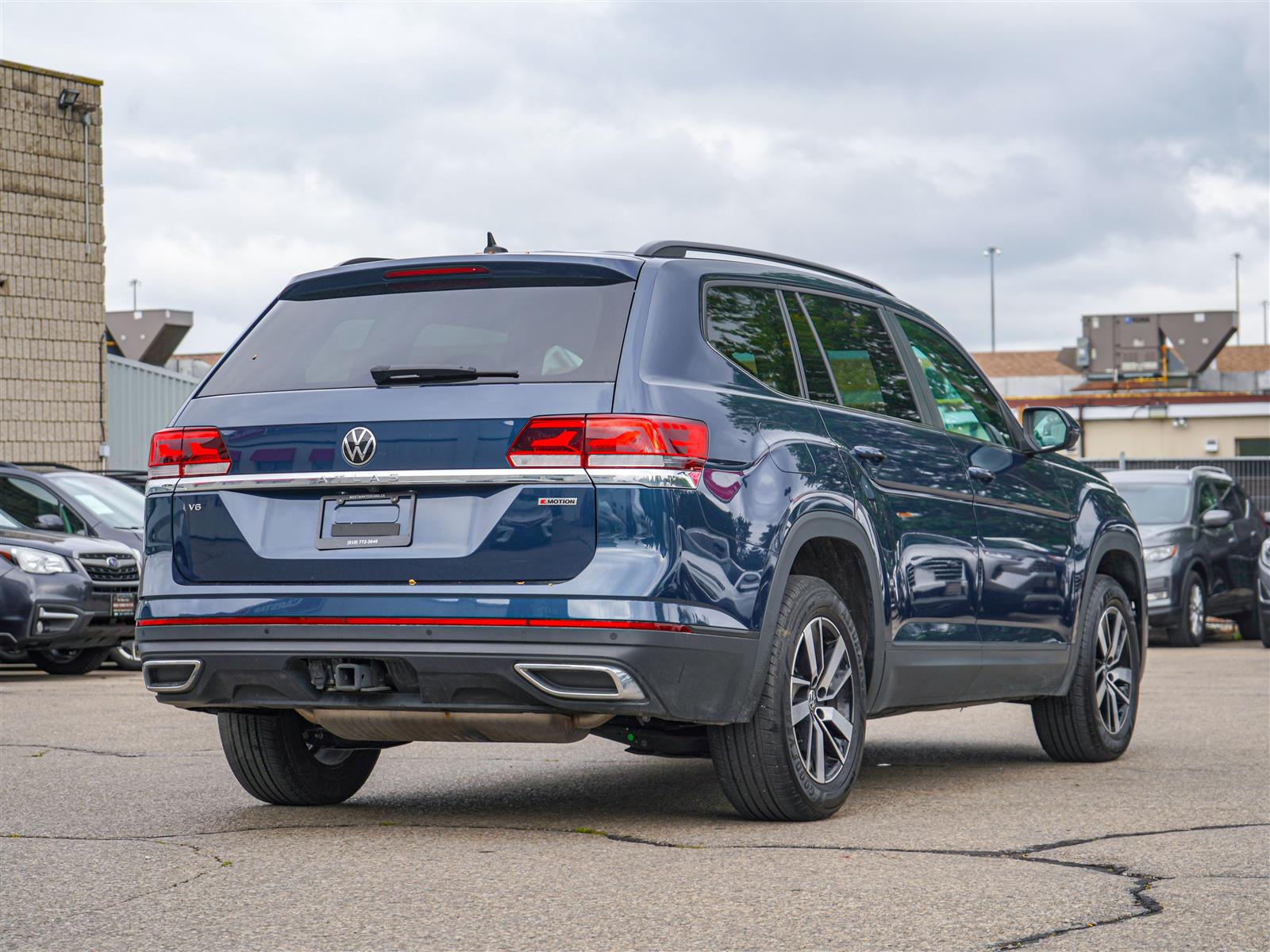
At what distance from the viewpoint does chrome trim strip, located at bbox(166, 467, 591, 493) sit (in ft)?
18.0

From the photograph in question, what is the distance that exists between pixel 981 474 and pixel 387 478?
114 inches

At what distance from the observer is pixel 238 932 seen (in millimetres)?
4391

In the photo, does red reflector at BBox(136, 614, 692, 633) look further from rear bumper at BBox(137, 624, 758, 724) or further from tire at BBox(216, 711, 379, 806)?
tire at BBox(216, 711, 379, 806)

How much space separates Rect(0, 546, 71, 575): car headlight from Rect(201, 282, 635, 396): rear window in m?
8.13

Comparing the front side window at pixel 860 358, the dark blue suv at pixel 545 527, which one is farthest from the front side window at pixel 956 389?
the dark blue suv at pixel 545 527

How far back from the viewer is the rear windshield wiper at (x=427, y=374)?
18.7ft

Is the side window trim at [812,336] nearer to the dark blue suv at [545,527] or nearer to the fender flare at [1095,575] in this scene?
the dark blue suv at [545,527]

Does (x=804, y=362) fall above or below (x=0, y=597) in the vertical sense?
above

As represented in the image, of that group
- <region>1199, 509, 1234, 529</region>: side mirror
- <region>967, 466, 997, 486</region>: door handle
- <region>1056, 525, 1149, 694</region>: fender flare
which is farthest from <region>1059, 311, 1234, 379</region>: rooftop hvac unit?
<region>967, 466, 997, 486</region>: door handle

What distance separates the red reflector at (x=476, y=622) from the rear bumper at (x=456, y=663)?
0.01 m

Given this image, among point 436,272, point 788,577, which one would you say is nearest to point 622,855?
point 788,577

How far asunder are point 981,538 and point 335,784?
2741mm

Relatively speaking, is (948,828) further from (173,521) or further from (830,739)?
(173,521)

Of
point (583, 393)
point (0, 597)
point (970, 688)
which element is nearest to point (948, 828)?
point (970, 688)
